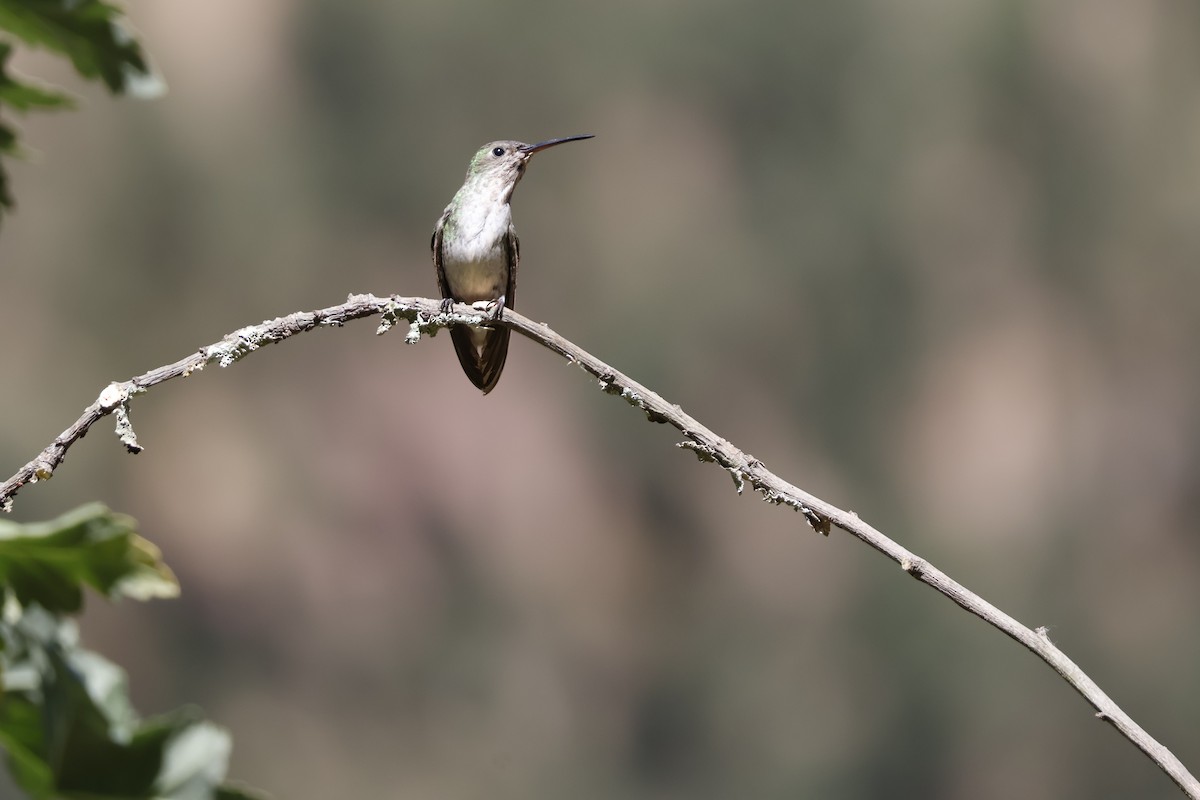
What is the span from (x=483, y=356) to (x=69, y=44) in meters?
3.35

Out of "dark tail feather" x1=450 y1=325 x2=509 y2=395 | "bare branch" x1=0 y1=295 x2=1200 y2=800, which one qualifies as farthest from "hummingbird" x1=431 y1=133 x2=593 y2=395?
"bare branch" x1=0 y1=295 x2=1200 y2=800

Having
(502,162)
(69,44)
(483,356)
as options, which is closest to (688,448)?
(69,44)

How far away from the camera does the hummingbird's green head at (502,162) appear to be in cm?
429

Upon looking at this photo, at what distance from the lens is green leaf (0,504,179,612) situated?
583 mm

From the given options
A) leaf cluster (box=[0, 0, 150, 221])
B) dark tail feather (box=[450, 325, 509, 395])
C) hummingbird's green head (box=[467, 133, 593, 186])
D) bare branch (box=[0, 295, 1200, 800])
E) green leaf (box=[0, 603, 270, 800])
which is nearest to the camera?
green leaf (box=[0, 603, 270, 800])

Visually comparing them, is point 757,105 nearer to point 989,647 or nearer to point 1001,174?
point 1001,174

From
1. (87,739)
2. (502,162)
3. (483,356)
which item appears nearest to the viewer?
(87,739)

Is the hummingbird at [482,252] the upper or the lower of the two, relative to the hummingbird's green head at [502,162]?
lower

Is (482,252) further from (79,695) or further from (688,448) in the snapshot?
(79,695)

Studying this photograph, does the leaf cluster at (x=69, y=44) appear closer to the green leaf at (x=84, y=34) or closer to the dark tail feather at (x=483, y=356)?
the green leaf at (x=84, y=34)

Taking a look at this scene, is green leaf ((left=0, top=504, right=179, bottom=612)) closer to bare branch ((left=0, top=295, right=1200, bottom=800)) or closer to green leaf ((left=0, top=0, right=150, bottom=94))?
green leaf ((left=0, top=0, right=150, bottom=94))

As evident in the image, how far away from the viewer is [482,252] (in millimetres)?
4051

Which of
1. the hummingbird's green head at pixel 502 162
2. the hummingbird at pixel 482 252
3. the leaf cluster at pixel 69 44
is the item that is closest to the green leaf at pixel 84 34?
the leaf cluster at pixel 69 44

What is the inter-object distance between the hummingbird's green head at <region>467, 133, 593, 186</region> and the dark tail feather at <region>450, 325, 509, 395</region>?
572mm
